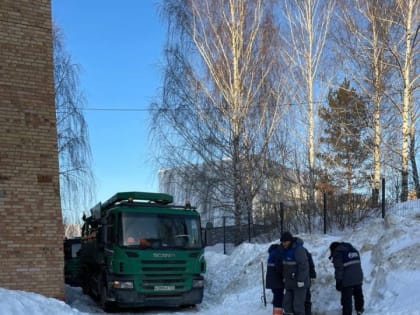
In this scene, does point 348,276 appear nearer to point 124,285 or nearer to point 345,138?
point 124,285

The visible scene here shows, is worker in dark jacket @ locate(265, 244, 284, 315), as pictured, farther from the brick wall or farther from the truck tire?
the truck tire

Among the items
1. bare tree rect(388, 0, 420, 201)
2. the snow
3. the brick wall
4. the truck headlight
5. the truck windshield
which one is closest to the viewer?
the snow

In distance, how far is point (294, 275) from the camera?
918 cm

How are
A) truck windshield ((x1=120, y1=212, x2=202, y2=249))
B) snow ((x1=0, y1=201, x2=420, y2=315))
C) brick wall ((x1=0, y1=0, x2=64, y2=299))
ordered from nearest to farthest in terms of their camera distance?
snow ((x1=0, y1=201, x2=420, y2=315)) < brick wall ((x1=0, y1=0, x2=64, y2=299)) < truck windshield ((x1=120, y1=212, x2=202, y2=249))

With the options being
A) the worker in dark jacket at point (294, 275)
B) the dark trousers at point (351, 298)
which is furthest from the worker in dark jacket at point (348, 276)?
the worker in dark jacket at point (294, 275)

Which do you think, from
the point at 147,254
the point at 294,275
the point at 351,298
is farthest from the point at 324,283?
the point at 147,254

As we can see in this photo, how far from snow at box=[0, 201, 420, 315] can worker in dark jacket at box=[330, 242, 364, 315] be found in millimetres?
372

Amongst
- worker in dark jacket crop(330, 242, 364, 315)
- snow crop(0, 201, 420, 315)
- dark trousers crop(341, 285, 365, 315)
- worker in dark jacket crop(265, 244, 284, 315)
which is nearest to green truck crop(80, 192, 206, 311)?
snow crop(0, 201, 420, 315)

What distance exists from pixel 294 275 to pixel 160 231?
450 cm

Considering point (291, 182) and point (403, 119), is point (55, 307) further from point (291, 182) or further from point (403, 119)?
point (291, 182)

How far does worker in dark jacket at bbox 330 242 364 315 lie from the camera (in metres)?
9.66

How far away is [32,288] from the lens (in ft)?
34.4

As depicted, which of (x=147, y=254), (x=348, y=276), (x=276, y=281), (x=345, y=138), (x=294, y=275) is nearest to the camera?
(x=294, y=275)

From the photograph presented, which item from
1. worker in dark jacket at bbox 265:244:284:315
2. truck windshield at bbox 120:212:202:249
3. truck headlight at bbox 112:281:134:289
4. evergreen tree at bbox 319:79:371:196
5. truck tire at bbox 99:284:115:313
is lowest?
truck tire at bbox 99:284:115:313
